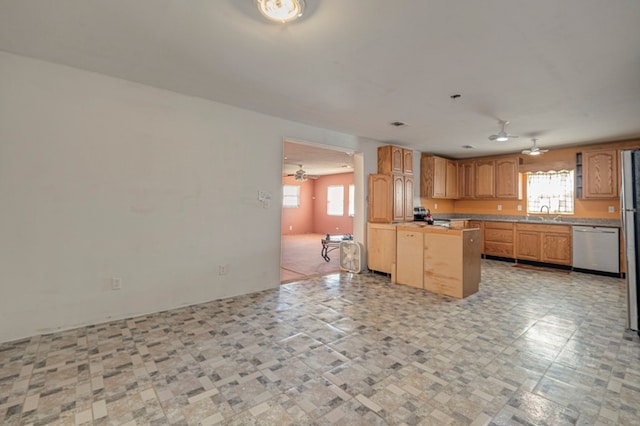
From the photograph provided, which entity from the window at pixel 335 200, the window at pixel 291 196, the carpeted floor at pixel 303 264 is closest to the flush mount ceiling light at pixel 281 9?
the carpeted floor at pixel 303 264

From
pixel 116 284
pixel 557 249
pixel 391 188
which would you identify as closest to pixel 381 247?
pixel 391 188

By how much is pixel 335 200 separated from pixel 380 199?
6720 mm

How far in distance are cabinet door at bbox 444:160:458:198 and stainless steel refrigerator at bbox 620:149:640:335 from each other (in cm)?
411

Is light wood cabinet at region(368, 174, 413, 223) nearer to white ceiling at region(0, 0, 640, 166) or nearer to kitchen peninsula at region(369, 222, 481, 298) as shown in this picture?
kitchen peninsula at region(369, 222, 481, 298)

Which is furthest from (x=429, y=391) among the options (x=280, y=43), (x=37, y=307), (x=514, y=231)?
(x=514, y=231)

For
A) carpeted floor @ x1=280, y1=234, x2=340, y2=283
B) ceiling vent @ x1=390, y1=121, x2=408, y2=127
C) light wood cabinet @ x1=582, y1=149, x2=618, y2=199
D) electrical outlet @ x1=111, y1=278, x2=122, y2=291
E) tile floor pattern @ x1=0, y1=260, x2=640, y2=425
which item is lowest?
tile floor pattern @ x1=0, y1=260, x2=640, y2=425

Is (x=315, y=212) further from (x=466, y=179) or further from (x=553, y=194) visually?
(x=553, y=194)

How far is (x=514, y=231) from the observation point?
21.0ft

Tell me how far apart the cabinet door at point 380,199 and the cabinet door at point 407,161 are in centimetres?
56

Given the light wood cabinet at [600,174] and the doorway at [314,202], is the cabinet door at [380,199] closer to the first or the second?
the doorway at [314,202]

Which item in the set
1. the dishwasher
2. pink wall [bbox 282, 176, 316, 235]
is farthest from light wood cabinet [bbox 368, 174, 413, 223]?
pink wall [bbox 282, 176, 316, 235]

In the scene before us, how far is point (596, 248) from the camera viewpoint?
17.6 feet

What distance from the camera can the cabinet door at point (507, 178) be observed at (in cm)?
659

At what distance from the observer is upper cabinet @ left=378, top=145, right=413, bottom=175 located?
5.45 metres
